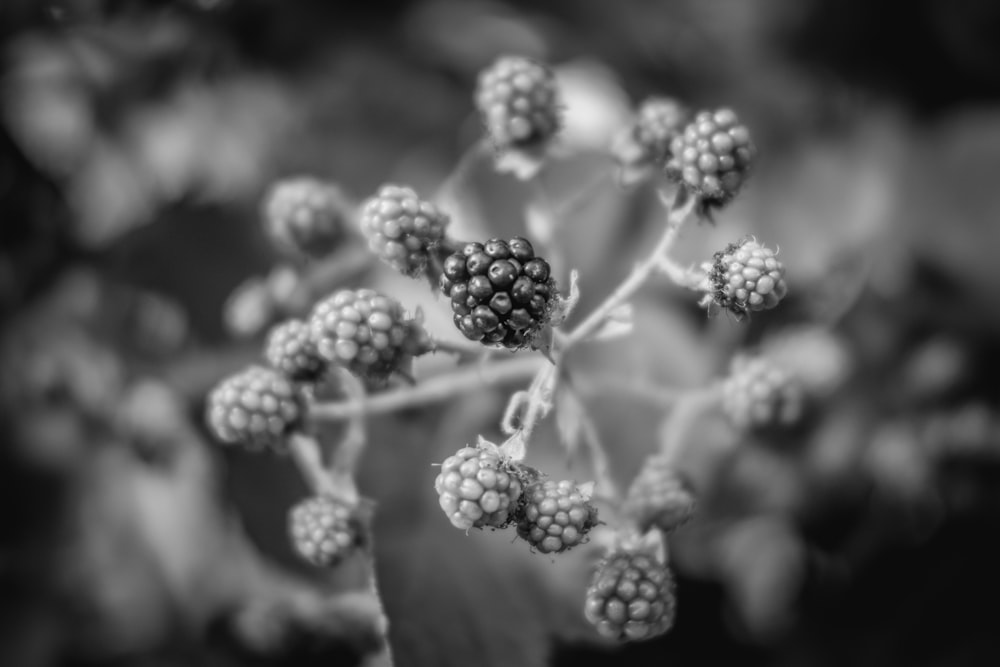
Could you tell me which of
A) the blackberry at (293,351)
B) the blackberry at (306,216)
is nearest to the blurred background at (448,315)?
the blackberry at (306,216)

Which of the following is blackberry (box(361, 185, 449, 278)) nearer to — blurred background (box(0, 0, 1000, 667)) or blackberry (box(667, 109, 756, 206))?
blackberry (box(667, 109, 756, 206))

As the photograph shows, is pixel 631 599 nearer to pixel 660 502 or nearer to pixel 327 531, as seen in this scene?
pixel 660 502

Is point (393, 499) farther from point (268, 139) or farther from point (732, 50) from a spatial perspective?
point (732, 50)

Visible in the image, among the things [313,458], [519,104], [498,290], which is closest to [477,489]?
[498,290]

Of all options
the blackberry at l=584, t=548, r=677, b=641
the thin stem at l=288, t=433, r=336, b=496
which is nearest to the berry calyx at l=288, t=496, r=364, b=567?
the thin stem at l=288, t=433, r=336, b=496

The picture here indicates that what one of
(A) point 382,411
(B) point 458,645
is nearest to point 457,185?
(A) point 382,411

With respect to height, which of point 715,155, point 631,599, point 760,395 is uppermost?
point 715,155
